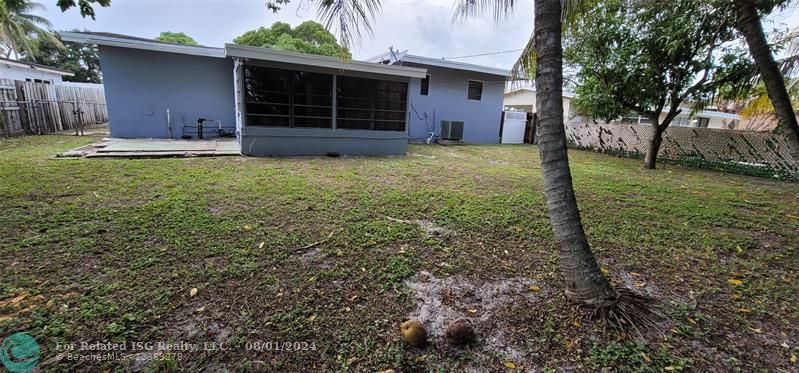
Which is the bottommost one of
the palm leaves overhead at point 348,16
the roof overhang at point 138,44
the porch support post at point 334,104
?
the porch support post at point 334,104

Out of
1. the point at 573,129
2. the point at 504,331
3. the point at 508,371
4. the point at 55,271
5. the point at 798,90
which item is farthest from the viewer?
the point at 573,129

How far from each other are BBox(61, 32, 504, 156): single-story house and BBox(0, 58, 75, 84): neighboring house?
10.3 m

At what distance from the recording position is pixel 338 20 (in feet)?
9.60

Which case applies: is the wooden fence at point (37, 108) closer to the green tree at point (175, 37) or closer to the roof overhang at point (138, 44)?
the roof overhang at point (138, 44)

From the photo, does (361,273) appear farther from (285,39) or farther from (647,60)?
(285,39)

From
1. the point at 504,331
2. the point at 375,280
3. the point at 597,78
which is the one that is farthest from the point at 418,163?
the point at 504,331

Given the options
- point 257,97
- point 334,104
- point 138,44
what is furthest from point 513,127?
point 138,44

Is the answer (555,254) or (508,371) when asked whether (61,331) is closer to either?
(508,371)

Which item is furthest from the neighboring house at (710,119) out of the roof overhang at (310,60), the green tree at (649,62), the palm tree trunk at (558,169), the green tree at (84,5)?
the green tree at (84,5)

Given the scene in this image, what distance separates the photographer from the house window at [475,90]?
1350cm

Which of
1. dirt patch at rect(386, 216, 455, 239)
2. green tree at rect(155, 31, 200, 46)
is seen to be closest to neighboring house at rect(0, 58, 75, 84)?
green tree at rect(155, 31, 200, 46)

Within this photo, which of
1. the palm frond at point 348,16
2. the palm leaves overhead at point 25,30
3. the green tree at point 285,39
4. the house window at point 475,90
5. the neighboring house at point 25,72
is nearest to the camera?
the palm frond at point 348,16

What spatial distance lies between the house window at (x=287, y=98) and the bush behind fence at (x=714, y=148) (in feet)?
31.7

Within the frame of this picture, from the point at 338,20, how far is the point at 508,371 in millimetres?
2880
